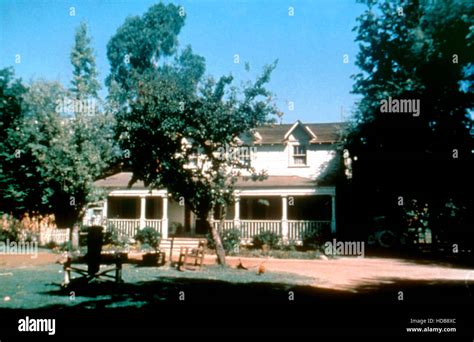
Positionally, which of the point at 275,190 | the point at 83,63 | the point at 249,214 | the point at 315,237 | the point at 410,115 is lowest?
the point at 315,237

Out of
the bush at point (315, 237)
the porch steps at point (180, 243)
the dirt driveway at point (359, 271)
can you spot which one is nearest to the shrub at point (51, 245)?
the porch steps at point (180, 243)

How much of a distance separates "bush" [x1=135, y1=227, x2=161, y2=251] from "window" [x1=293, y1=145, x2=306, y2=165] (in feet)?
36.5

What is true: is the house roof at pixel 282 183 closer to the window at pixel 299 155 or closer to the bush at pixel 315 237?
the window at pixel 299 155

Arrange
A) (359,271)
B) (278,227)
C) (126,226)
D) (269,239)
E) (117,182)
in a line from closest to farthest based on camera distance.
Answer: (359,271) → (269,239) → (278,227) → (126,226) → (117,182)

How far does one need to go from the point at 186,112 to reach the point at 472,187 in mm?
15825

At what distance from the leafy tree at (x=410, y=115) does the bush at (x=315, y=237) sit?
422 centimetres

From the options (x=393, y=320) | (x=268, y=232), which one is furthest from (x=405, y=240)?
(x=393, y=320)

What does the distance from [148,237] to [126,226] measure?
9.68 feet

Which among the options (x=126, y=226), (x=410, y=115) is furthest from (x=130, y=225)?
(x=410, y=115)

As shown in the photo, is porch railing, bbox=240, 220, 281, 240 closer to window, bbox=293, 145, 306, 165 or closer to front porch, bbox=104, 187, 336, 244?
front porch, bbox=104, 187, 336, 244

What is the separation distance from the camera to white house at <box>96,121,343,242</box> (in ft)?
86.3

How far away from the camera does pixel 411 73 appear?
22.0m

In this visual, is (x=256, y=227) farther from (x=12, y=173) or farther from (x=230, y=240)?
(x=12, y=173)

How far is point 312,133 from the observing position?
28.5 meters
